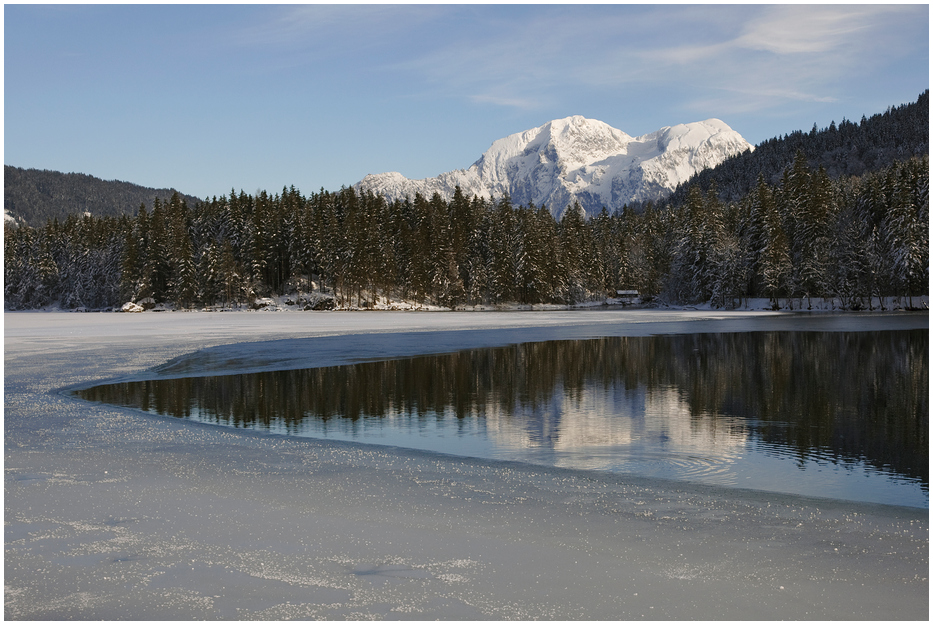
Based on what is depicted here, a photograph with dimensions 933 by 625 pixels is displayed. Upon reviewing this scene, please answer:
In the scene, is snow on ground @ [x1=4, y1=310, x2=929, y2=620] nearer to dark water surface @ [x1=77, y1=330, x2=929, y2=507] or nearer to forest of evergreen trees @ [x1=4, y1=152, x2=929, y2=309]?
dark water surface @ [x1=77, y1=330, x2=929, y2=507]

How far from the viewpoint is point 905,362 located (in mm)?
23281

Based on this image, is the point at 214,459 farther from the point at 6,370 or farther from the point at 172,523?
the point at 6,370

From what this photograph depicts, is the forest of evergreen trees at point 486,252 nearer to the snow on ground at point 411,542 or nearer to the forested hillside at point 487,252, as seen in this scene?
the forested hillside at point 487,252

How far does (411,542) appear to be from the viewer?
250 inches

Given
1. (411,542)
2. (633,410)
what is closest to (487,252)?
(633,410)

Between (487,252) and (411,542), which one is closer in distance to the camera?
(411,542)

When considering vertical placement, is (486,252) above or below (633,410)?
above

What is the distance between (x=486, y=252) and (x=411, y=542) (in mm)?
102937

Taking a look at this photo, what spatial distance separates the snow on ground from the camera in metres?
5.08

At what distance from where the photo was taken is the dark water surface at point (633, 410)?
997cm

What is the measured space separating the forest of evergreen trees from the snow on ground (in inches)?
3117

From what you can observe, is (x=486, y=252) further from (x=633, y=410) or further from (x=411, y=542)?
(x=411, y=542)

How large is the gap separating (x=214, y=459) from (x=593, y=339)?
2768 centimetres

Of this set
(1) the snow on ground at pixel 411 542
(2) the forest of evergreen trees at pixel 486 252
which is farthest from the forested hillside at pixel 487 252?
(1) the snow on ground at pixel 411 542
